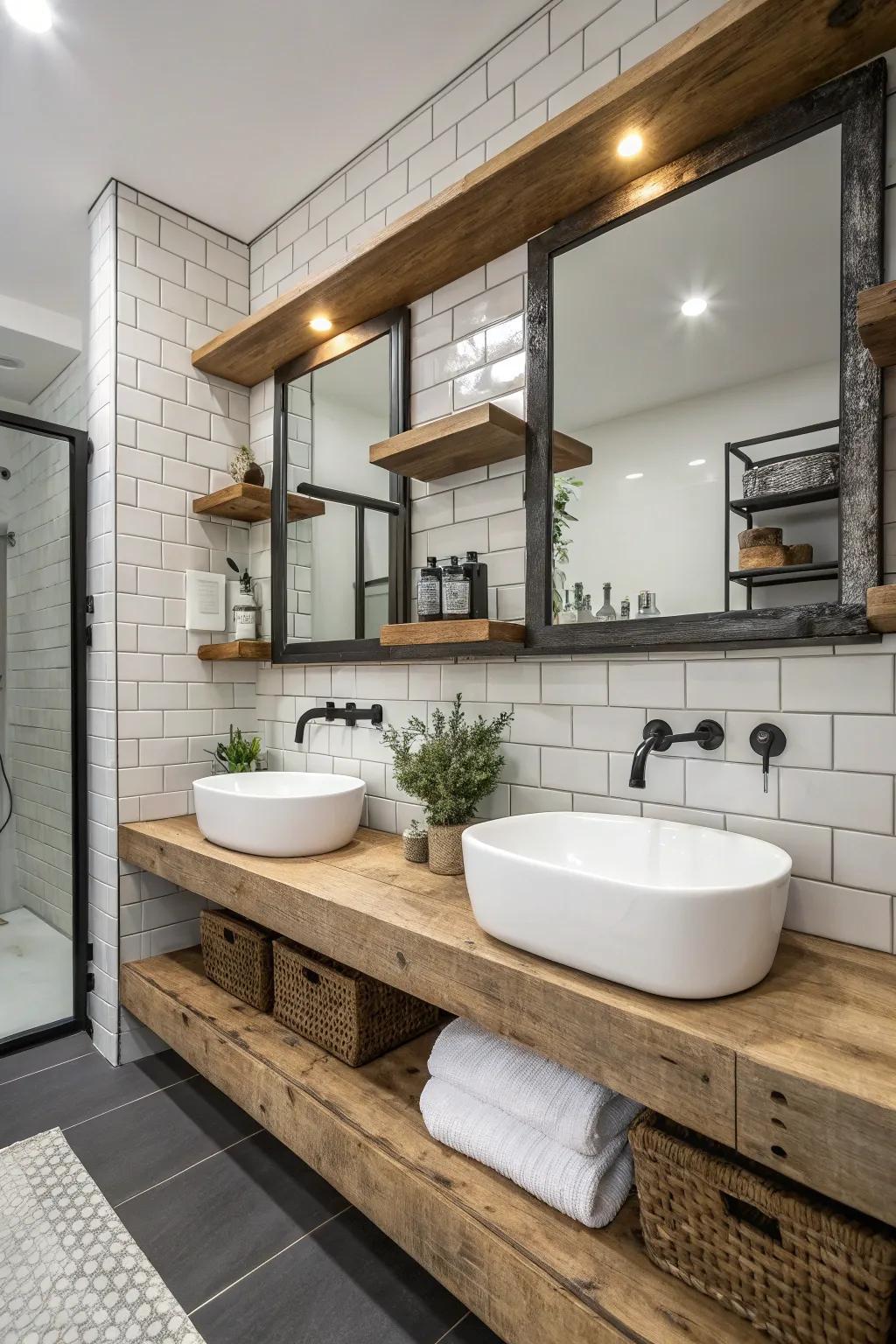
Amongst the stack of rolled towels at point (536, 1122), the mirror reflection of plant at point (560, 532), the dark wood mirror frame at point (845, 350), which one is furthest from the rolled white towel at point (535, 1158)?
the mirror reflection of plant at point (560, 532)

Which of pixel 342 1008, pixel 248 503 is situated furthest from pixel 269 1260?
pixel 248 503

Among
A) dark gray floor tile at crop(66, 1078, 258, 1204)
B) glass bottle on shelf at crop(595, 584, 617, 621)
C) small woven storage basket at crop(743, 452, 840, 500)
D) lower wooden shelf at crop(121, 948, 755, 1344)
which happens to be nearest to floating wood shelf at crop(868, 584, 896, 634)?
small woven storage basket at crop(743, 452, 840, 500)

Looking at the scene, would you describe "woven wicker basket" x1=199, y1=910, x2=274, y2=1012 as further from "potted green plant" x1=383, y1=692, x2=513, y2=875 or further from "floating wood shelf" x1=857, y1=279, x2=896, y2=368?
"floating wood shelf" x1=857, y1=279, x2=896, y2=368

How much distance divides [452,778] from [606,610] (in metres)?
0.55

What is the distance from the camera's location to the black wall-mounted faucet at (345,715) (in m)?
2.25

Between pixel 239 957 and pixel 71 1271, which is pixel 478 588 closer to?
pixel 239 957

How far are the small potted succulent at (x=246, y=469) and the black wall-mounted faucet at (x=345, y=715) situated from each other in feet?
2.96

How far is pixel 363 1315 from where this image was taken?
141 centimetres

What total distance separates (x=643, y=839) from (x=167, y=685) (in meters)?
1.78

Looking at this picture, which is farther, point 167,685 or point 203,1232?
point 167,685

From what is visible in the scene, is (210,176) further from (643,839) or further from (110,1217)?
(110,1217)

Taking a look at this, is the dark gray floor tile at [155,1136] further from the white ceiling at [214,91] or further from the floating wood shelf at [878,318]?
the white ceiling at [214,91]

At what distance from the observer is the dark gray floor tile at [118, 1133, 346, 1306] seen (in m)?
1.52

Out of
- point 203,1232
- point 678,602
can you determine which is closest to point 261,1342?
point 203,1232
